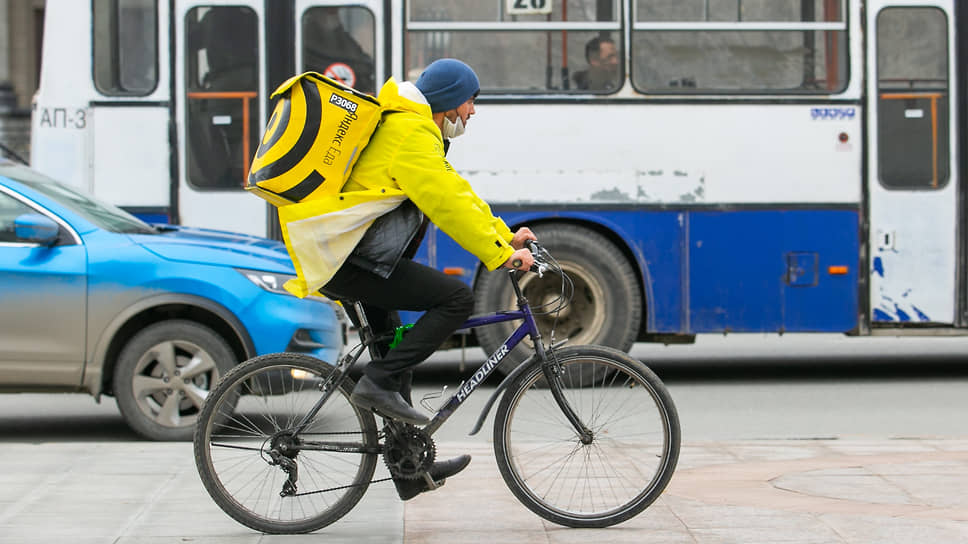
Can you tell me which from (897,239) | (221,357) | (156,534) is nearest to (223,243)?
(221,357)

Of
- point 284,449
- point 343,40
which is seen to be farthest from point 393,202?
point 343,40

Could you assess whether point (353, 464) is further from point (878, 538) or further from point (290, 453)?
point (878, 538)

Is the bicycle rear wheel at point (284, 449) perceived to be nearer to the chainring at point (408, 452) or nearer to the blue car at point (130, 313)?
the chainring at point (408, 452)

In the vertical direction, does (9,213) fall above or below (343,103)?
below

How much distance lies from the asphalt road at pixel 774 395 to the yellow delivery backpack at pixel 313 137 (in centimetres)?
94

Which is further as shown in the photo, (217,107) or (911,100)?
(911,100)

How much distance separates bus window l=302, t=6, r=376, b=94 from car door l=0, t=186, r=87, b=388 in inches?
118

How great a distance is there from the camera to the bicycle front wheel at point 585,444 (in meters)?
5.09

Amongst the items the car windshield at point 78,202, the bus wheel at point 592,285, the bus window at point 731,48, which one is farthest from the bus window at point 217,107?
the bus window at point 731,48

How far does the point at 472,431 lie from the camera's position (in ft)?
16.6

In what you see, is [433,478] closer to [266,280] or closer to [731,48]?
[266,280]

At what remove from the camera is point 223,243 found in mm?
7996

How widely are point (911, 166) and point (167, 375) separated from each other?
5.49m

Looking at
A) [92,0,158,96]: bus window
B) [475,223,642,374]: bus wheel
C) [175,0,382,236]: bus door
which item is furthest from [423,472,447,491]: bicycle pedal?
[92,0,158,96]: bus window
